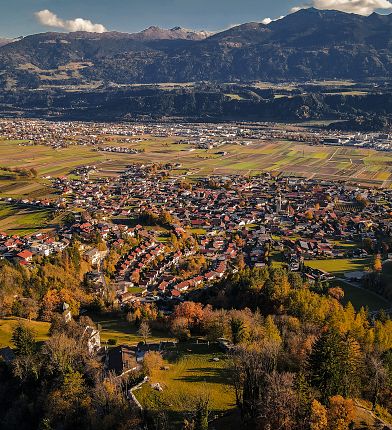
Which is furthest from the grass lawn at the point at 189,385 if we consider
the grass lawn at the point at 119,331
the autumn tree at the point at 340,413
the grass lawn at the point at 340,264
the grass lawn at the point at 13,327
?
the grass lawn at the point at 340,264

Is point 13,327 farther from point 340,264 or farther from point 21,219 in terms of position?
point 21,219

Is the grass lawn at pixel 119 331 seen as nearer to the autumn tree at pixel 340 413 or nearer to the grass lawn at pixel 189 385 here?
the grass lawn at pixel 189 385

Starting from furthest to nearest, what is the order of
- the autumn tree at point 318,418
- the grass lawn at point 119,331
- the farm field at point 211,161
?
the farm field at point 211,161
the grass lawn at point 119,331
the autumn tree at point 318,418

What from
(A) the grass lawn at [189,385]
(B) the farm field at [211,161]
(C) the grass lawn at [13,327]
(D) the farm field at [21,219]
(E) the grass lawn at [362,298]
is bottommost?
(E) the grass lawn at [362,298]

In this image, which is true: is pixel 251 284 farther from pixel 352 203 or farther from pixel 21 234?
pixel 352 203

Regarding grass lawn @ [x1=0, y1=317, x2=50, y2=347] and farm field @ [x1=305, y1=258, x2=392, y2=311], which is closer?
grass lawn @ [x1=0, y1=317, x2=50, y2=347]

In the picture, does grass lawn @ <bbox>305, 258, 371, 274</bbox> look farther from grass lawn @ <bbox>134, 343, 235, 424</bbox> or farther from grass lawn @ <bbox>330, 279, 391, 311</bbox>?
grass lawn @ <bbox>134, 343, 235, 424</bbox>

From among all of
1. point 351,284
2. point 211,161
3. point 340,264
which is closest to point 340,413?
point 351,284

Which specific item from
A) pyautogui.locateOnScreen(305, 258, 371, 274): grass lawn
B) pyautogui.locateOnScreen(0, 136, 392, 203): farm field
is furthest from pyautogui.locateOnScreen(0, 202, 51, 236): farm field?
pyautogui.locateOnScreen(305, 258, 371, 274): grass lawn
